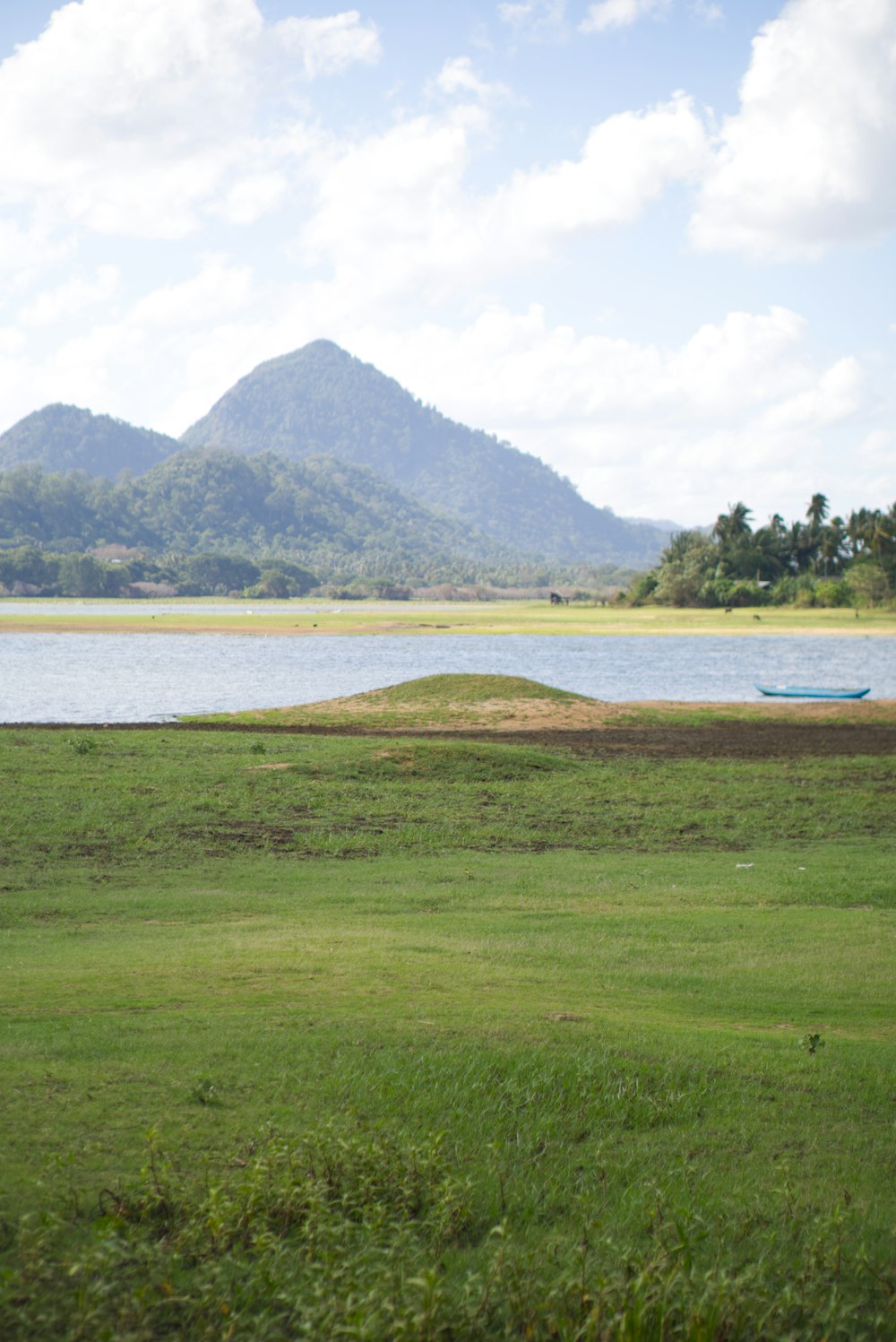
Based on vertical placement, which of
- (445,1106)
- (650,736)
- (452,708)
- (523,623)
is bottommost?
(650,736)

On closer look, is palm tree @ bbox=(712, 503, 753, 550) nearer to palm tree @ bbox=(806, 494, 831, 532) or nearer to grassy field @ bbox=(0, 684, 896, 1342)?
palm tree @ bbox=(806, 494, 831, 532)

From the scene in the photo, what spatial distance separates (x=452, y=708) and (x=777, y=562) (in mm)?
116037

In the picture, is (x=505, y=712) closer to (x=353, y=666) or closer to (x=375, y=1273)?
(x=375, y=1273)

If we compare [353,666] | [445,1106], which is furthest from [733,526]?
[445,1106]

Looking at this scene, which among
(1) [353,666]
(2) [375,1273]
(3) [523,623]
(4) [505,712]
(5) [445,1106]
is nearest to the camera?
(2) [375,1273]

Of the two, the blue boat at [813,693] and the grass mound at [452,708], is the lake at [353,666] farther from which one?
the grass mound at [452,708]

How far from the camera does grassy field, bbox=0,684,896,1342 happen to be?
13.8ft

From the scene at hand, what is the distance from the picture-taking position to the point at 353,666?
235ft

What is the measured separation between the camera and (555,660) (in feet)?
252

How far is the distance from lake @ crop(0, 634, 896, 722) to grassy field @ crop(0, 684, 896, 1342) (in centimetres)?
2894

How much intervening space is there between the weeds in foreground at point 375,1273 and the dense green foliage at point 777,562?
5141 inches

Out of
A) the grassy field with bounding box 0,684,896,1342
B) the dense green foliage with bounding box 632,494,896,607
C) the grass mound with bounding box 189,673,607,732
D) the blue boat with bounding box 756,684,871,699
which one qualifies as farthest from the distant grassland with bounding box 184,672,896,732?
the dense green foliage with bounding box 632,494,896,607

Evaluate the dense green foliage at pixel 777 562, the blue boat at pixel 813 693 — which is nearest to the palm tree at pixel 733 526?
the dense green foliage at pixel 777 562

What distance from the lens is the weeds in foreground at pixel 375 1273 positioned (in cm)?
401
